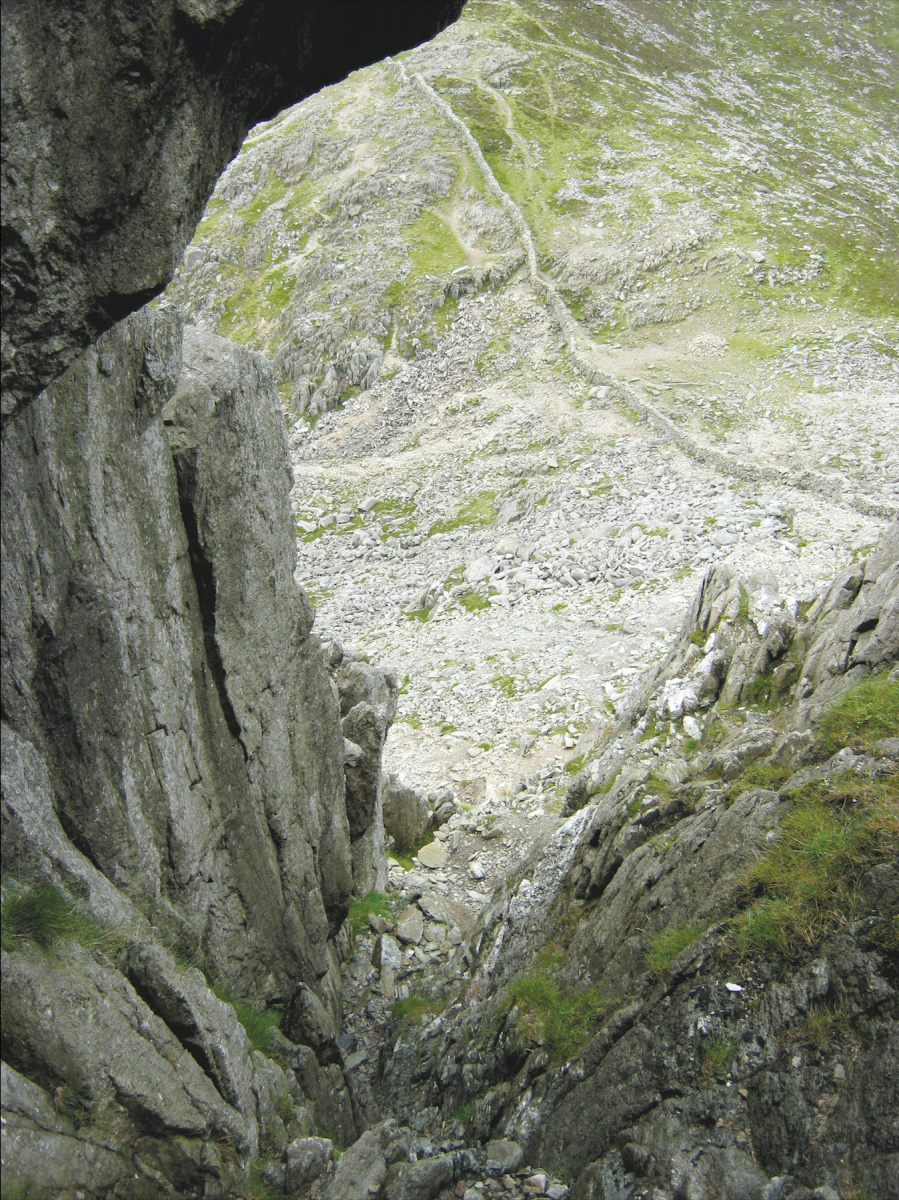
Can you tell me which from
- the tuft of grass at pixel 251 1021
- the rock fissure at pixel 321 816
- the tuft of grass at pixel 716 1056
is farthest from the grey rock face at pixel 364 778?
the tuft of grass at pixel 716 1056

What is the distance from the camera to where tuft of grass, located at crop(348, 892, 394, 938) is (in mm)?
18812

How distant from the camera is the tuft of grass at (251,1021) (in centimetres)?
1147

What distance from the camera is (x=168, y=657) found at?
10.6m

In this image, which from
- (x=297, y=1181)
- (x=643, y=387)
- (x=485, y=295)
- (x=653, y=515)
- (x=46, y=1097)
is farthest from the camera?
(x=485, y=295)

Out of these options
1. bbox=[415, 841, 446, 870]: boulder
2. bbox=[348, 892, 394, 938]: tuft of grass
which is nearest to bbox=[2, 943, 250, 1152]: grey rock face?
bbox=[348, 892, 394, 938]: tuft of grass

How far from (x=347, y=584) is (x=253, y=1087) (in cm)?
3603

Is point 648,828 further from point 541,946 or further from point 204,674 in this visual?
point 204,674

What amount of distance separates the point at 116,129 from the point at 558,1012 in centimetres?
1199

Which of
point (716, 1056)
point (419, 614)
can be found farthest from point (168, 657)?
point (419, 614)

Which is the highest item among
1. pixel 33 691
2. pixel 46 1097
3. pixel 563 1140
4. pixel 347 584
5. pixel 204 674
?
pixel 33 691

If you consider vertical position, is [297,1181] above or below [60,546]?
below

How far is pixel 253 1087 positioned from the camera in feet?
32.6

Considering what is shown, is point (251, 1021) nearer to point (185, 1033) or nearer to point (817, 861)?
point (185, 1033)

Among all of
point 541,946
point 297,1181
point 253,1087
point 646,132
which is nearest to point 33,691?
point 253,1087
